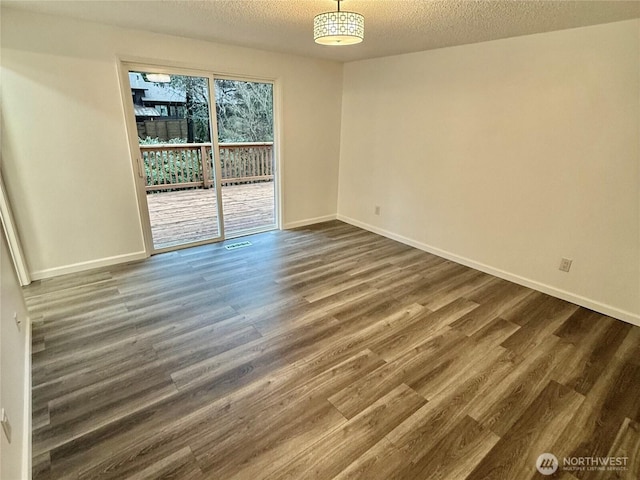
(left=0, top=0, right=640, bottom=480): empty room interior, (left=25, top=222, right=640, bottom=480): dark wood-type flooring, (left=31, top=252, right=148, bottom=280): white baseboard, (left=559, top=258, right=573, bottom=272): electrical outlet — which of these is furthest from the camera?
(left=31, top=252, right=148, bottom=280): white baseboard

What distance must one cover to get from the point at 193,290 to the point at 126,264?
104cm

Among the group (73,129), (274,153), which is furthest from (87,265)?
(274,153)

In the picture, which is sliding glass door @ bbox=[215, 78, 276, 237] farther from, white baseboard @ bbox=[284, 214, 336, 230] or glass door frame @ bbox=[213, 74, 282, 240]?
white baseboard @ bbox=[284, 214, 336, 230]

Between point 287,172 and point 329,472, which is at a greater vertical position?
point 287,172

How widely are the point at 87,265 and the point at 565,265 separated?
4.60 metres

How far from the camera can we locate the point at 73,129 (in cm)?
300

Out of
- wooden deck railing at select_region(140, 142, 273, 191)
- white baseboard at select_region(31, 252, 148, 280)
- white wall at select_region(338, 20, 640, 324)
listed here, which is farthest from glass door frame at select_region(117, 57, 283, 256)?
white wall at select_region(338, 20, 640, 324)

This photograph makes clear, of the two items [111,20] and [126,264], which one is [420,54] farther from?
[126,264]

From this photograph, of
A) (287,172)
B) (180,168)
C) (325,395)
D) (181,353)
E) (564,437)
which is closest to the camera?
(564,437)

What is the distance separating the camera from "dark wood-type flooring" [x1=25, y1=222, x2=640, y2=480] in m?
1.58

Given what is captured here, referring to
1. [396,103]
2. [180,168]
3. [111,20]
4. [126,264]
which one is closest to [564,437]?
[396,103]

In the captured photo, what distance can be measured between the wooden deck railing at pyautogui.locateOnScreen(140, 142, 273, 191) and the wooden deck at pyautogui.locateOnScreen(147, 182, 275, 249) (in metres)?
0.20

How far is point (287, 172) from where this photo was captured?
4.54 m

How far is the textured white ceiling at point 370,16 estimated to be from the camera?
7.14 feet
